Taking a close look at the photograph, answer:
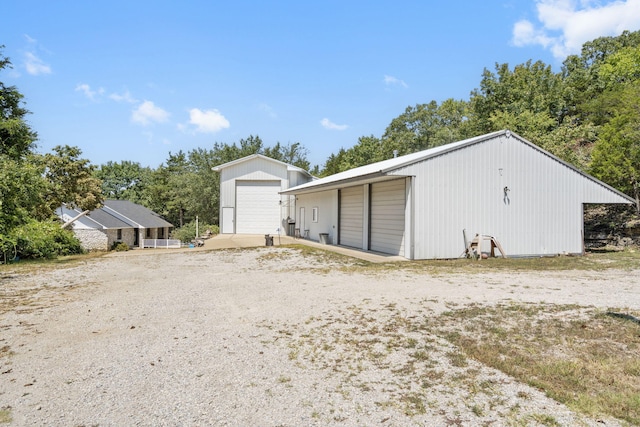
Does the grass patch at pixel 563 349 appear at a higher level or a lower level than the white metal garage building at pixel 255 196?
lower

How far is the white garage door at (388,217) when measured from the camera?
13219 mm

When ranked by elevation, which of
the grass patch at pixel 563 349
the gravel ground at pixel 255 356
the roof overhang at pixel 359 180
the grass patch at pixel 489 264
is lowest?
the gravel ground at pixel 255 356

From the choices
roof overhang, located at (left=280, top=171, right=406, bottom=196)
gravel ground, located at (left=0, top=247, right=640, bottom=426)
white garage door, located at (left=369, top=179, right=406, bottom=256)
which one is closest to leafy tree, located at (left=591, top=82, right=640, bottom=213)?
white garage door, located at (left=369, top=179, right=406, bottom=256)

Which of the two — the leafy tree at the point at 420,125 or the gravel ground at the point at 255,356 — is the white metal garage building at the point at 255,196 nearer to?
the gravel ground at the point at 255,356

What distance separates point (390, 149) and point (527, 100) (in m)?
15.4

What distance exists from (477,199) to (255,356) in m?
11.5

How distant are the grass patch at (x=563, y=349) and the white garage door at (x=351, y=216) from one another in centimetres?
1031

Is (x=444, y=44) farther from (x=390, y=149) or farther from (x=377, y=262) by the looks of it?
(x=390, y=149)

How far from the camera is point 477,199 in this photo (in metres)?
13.4

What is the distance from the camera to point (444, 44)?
15.9 metres

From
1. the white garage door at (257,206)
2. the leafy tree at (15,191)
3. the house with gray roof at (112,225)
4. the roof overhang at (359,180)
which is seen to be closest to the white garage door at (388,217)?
the roof overhang at (359,180)

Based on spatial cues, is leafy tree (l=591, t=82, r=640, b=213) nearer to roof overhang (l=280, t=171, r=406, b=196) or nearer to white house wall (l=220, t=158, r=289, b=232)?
roof overhang (l=280, t=171, r=406, b=196)

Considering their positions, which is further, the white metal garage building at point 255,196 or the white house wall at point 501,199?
the white metal garage building at point 255,196

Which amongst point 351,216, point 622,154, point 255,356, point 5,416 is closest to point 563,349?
point 255,356
